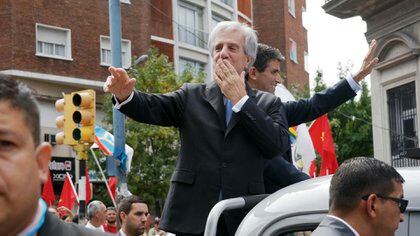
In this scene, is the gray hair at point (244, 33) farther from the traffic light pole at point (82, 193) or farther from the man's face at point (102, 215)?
the traffic light pole at point (82, 193)

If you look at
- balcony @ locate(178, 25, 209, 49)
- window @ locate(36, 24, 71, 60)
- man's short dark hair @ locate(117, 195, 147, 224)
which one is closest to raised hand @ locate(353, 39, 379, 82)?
man's short dark hair @ locate(117, 195, 147, 224)

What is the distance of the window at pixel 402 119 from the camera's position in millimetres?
18172

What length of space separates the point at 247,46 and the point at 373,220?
47.7 inches

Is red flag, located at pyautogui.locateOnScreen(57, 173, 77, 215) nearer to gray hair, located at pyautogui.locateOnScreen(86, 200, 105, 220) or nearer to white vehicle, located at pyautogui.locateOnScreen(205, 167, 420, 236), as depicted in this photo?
gray hair, located at pyautogui.locateOnScreen(86, 200, 105, 220)

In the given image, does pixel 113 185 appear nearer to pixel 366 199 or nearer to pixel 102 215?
pixel 102 215

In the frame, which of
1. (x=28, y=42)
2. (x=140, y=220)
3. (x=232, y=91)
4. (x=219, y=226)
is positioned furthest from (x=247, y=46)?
(x=28, y=42)

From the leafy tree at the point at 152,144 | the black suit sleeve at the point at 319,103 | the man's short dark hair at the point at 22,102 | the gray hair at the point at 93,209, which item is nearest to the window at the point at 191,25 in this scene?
the leafy tree at the point at 152,144

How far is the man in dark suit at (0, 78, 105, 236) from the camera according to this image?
1.97m

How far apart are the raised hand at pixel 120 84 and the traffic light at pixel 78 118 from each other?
10687mm

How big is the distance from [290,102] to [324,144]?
9.32 m

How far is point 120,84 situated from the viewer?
4.15m

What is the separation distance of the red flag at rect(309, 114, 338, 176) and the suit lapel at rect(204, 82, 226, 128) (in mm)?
9479

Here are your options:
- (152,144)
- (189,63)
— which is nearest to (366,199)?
(152,144)

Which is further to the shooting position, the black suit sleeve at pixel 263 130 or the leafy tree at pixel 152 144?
the leafy tree at pixel 152 144
